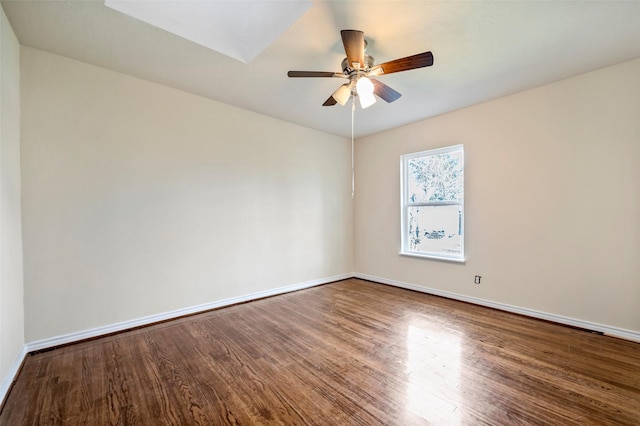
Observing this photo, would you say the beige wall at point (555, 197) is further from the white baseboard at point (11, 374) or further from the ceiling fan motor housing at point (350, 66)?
the white baseboard at point (11, 374)

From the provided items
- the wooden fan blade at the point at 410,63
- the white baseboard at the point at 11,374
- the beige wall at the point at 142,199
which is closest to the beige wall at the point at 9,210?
the white baseboard at the point at 11,374

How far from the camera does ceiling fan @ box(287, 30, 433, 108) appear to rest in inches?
74.2

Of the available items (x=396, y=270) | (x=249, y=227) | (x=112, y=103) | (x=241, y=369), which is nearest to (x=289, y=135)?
(x=249, y=227)

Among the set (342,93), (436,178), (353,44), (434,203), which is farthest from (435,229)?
(353,44)

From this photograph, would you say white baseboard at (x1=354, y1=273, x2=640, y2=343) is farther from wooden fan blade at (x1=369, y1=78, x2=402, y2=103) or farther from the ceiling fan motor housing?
the ceiling fan motor housing

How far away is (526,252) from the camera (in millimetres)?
3154

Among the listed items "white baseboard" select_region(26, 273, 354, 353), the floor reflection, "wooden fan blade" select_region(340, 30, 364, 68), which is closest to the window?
the floor reflection

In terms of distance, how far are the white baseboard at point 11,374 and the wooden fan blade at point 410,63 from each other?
11.4 feet

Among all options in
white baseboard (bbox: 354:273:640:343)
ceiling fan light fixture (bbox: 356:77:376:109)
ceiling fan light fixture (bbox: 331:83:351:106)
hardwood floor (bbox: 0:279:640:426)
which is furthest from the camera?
white baseboard (bbox: 354:273:640:343)

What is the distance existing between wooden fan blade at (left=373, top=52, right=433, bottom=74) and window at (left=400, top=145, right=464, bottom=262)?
6.83ft

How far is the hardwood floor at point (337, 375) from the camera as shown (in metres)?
1.63

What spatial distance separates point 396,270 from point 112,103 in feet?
14.1

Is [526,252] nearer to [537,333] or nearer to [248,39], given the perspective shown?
[537,333]

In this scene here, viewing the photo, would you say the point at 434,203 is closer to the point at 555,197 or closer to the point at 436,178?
the point at 436,178
